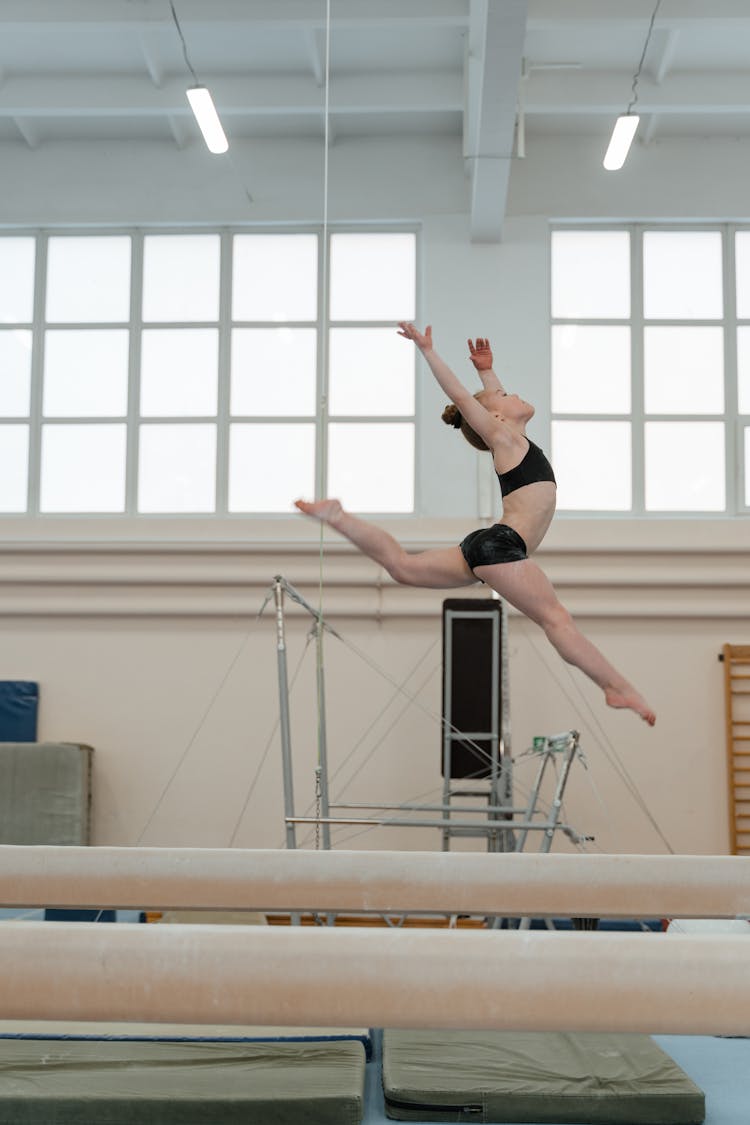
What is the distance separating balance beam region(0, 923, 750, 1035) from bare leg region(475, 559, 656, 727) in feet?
4.23

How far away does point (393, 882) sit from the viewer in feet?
10.4

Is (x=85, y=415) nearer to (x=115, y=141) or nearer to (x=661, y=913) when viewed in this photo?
(x=115, y=141)

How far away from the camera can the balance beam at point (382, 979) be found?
1.96m

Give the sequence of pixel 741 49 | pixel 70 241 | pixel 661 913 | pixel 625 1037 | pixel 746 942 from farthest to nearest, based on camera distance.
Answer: pixel 70 241, pixel 741 49, pixel 625 1037, pixel 661 913, pixel 746 942

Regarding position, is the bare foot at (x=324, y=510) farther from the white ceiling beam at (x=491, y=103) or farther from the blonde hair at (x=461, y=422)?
the white ceiling beam at (x=491, y=103)

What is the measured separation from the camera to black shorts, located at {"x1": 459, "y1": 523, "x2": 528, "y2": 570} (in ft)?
11.2

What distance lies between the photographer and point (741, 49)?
8484mm

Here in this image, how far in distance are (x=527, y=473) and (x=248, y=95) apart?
6.29m

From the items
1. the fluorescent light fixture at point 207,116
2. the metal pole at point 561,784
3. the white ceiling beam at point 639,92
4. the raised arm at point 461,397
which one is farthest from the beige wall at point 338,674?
the raised arm at point 461,397

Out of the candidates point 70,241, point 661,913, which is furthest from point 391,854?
point 70,241

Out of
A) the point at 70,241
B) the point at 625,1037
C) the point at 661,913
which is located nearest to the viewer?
the point at 661,913

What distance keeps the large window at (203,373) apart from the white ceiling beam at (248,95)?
1.08 metres

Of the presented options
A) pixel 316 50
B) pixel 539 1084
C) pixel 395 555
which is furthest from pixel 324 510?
pixel 316 50

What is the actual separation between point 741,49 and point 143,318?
192 inches
